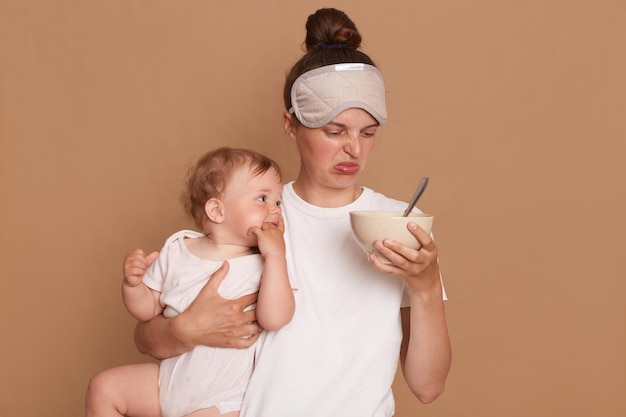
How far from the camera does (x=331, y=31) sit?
2.26 metres

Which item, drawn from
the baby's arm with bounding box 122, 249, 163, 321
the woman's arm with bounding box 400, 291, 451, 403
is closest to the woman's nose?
the woman's arm with bounding box 400, 291, 451, 403

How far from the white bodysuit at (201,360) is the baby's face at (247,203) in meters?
0.09

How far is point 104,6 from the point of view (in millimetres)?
3307

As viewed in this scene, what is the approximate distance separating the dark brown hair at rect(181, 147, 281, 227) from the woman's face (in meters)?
0.13

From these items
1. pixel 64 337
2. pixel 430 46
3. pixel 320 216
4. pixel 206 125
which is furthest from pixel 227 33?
pixel 64 337

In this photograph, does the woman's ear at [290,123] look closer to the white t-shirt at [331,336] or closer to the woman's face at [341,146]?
the woman's face at [341,146]

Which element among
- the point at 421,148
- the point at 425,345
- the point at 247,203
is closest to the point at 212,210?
the point at 247,203

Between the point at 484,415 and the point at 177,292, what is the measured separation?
1.80 meters

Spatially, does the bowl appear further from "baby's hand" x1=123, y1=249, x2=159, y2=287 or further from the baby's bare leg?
the baby's bare leg

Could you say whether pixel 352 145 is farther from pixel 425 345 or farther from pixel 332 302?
pixel 425 345

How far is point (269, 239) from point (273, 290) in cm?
14

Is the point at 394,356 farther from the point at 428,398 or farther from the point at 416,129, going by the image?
the point at 416,129

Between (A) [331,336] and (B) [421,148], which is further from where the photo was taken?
(B) [421,148]

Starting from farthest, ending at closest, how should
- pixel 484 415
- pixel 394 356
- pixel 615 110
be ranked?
1. pixel 484 415
2. pixel 615 110
3. pixel 394 356
